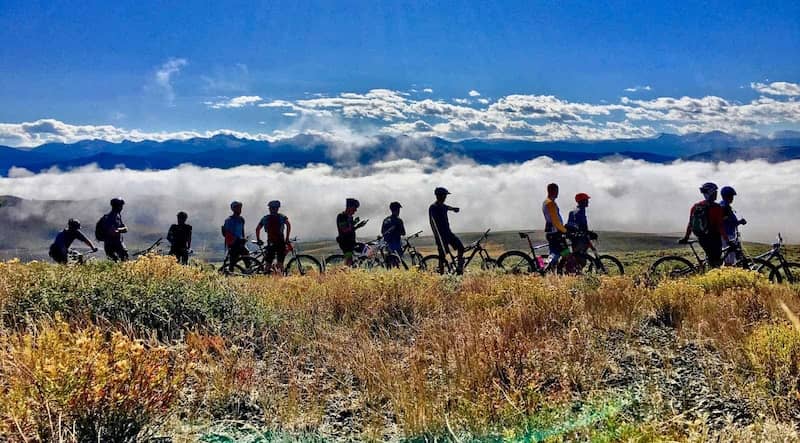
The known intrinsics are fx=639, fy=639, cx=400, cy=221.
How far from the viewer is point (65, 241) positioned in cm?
1434

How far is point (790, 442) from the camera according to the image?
3.82m

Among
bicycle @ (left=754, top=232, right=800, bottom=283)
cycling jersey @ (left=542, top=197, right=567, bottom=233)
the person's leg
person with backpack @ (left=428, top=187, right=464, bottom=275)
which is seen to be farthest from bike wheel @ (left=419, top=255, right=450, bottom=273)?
bicycle @ (left=754, top=232, right=800, bottom=283)

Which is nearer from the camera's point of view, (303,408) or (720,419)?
(720,419)

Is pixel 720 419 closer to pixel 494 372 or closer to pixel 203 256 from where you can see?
pixel 494 372

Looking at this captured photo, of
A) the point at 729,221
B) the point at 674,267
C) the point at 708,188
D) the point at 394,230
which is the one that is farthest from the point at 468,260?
the point at 729,221

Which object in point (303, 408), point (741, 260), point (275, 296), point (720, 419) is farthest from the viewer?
point (741, 260)

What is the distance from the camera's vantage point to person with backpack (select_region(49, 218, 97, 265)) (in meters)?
14.1

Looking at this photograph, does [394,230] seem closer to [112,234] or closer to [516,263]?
[516,263]

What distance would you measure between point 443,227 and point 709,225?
5.39m

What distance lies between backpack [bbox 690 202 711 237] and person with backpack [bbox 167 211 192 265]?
11.0 metres

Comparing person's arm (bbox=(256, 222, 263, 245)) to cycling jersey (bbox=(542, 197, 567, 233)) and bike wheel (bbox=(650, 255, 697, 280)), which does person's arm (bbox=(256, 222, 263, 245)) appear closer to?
cycling jersey (bbox=(542, 197, 567, 233))

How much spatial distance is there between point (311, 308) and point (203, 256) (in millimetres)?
5803

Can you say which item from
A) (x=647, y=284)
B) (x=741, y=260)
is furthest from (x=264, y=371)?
(x=741, y=260)

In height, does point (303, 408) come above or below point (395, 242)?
below
